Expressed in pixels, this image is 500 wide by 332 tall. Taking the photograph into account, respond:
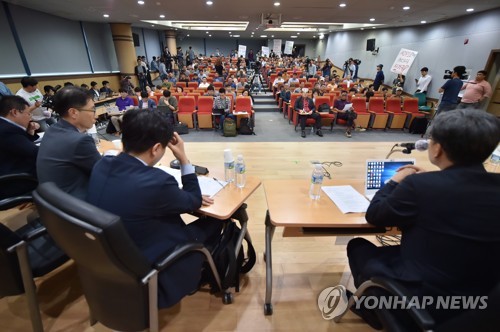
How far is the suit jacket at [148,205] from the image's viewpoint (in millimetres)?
979

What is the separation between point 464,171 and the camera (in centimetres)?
92

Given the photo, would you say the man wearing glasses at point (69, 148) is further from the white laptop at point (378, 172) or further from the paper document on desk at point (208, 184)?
the white laptop at point (378, 172)

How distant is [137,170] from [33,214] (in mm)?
1330

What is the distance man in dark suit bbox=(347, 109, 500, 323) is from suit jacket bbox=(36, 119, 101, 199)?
1.70 metres

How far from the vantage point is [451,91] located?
525cm

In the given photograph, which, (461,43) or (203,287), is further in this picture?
(461,43)

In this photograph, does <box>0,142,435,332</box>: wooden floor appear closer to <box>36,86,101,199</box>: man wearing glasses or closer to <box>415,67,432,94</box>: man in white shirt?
<box>36,86,101,199</box>: man wearing glasses

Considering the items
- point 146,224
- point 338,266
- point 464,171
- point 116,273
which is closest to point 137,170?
point 146,224

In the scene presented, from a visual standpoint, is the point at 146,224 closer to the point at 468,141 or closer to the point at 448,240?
the point at 448,240

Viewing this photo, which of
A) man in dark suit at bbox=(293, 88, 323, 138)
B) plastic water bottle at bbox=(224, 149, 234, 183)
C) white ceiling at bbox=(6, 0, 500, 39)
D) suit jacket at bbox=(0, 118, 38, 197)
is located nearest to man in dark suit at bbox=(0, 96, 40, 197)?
suit jacket at bbox=(0, 118, 38, 197)

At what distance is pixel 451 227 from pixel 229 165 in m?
1.25

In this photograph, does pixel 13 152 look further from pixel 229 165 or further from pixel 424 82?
pixel 424 82

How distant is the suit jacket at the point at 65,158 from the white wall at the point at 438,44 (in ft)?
30.4

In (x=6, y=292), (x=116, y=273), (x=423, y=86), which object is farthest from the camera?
(x=423, y=86)
